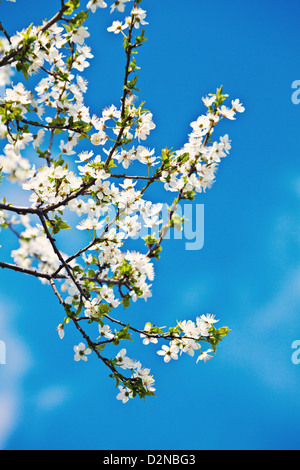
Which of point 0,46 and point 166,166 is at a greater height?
point 0,46

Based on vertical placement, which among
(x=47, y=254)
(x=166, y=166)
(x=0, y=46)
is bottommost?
(x=47, y=254)

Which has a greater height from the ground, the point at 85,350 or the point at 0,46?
the point at 0,46

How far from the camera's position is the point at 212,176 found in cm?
405

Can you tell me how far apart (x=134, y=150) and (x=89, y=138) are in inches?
19.4

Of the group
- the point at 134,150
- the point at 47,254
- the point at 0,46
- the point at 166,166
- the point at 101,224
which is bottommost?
the point at 47,254

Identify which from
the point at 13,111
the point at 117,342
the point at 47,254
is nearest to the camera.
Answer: the point at 47,254

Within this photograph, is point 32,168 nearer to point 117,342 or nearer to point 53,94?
point 53,94

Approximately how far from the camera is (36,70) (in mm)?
4262

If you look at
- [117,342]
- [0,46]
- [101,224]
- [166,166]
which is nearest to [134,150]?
[166,166]

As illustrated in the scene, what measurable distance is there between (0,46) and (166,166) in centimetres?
190

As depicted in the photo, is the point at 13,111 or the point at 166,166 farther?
the point at 166,166

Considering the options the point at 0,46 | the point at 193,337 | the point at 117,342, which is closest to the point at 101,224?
the point at 117,342

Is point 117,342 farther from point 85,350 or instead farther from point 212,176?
point 212,176

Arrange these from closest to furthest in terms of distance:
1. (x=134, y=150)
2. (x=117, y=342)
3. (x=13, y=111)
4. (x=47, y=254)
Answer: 1. (x=47, y=254)
2. (x=13, y=111)
3. (x=117, y=342)
4. (x=134, y=150)
